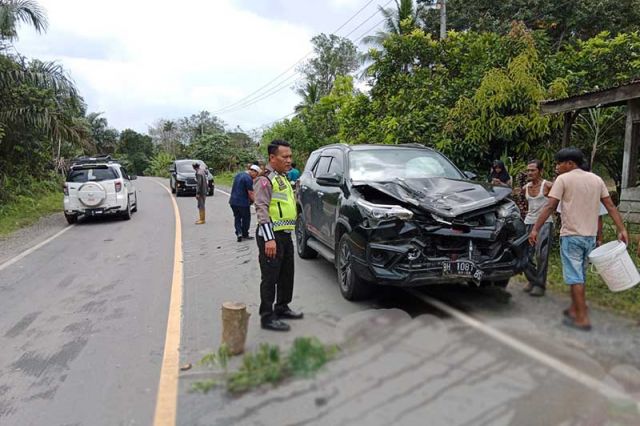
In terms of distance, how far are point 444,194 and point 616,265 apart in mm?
1702

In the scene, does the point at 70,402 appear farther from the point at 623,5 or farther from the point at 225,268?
the point at 623,5

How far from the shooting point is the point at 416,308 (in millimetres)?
5047

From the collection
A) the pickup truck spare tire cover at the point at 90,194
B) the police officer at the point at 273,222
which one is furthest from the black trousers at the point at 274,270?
the pickup truck spare tire cover at the point at 90,194

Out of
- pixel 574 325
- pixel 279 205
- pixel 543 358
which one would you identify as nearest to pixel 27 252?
pixel 279 205

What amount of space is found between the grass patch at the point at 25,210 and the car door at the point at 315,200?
8973mm

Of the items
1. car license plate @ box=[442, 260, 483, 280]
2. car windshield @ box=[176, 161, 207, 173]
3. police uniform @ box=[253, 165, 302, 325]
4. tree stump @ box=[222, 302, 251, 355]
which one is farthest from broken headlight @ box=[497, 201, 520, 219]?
car windshield @ box=[176, 161, 207, 173]

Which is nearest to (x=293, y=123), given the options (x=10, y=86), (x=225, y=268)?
(x=10, y=86)

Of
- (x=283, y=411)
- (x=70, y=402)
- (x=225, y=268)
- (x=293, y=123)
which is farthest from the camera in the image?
(x=293, y=123)

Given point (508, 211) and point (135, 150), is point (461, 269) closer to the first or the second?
point (508, 211)

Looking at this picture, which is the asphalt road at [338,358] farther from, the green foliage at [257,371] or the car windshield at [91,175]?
the car windshield at [91,175]

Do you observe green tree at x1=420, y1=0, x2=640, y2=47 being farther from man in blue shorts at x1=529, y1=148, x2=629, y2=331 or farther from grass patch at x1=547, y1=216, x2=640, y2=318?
man in blue shorts at x1=529, y1=148, x2=629, y2=331

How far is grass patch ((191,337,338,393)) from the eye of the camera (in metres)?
3.55

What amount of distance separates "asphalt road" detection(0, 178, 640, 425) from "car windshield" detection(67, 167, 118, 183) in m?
6.64

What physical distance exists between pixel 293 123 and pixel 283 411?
25508 millimetres
